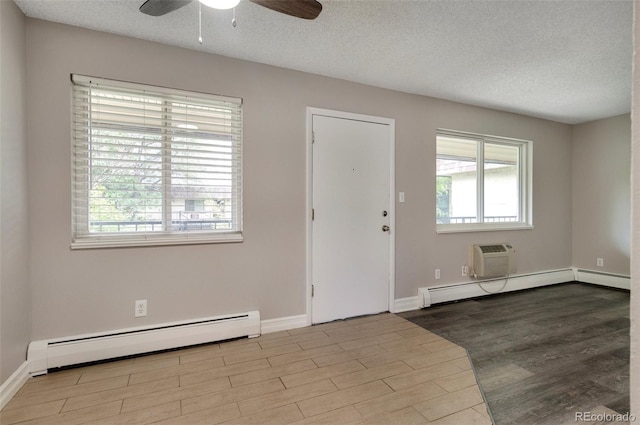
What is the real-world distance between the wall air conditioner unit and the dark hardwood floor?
0.31 metres

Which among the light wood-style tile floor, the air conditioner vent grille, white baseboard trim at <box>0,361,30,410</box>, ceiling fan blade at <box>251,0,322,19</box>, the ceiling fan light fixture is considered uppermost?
ceiling fan blade at <box>251,0,322,19</box>

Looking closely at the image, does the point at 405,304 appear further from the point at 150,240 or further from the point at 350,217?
the point at 150,240

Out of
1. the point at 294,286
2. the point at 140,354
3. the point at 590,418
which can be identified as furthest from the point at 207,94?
the point at 590,418

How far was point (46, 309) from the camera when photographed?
2.30 meters

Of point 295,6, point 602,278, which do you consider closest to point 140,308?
point 295,6

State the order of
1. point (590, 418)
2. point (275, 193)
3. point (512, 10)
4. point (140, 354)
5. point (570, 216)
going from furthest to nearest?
point (570, 216)
point (275, 193)
point (140, 354)
point (512, 10)
point (590, 418)

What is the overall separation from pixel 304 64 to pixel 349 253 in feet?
6.01

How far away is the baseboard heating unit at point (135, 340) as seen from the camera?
2.23 m

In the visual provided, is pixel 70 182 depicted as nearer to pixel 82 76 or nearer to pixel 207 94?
pixel 82 76

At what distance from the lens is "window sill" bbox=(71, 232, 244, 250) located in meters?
2.40

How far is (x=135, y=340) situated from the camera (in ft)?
8.07

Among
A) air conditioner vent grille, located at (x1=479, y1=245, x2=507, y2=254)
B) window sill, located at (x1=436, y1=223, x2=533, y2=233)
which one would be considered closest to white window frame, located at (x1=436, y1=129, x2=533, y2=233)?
window sill, located at (x1=436, y1=223, x2=533, y2=233)

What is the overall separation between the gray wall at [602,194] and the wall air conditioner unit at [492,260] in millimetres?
1540

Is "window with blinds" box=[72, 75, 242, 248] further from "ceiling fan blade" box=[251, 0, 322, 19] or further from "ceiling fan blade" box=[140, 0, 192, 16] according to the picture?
"ceiling fan blade" box=[251, 0, 322, 19]
